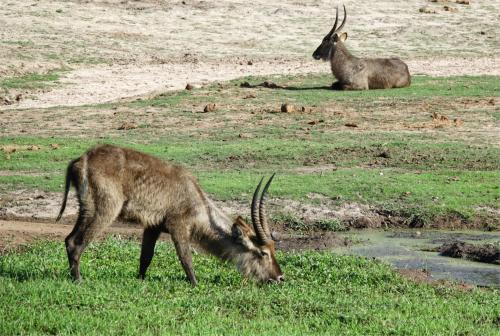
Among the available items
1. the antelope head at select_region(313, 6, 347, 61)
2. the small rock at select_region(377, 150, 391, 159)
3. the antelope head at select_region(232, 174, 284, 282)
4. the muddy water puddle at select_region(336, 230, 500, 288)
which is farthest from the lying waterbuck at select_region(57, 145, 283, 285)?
the antelope head at select_region(313, 6, 347, 61)

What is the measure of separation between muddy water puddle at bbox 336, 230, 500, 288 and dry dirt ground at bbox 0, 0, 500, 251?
7.37 m

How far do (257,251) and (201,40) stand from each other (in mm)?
16009

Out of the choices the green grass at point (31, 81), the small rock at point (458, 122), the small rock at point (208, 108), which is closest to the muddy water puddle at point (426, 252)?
the small rock at point (458, 122)

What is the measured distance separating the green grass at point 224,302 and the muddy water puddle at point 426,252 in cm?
82

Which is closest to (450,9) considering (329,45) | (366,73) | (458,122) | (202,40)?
(202,40)

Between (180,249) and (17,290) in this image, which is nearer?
(17,290)

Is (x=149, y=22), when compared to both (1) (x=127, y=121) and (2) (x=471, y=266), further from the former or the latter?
(2) (x=471, y=266)

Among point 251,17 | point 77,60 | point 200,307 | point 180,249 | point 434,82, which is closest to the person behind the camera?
point 200,307

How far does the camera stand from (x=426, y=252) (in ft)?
32.0

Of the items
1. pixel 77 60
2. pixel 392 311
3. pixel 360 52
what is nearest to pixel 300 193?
pixel 392 311

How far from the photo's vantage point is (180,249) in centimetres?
746

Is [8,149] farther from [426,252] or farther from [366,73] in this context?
[366,73]

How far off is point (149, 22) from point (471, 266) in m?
16.2

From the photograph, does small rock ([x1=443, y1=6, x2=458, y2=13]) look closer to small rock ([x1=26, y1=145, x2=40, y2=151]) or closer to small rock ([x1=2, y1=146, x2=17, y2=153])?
small rock ([x1=26, y1=145, x2=40, y2=151])
